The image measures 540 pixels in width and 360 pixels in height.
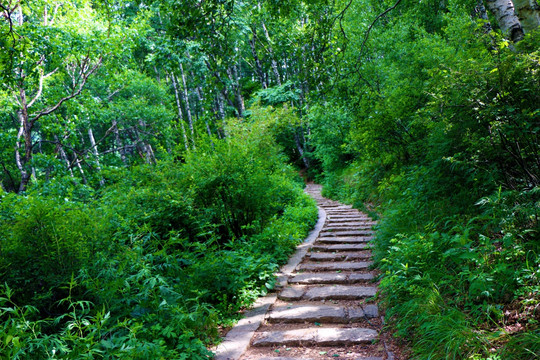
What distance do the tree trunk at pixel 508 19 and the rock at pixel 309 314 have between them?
4.12m

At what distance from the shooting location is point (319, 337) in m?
3.38

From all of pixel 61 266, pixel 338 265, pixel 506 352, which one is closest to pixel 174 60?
pixel 61 266

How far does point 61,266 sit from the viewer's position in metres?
3.37

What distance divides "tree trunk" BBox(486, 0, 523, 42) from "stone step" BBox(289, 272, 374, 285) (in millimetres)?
3733

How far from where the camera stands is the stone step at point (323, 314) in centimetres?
377

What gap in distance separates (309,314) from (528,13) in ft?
15.1

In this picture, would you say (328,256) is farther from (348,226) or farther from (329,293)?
(348,226)

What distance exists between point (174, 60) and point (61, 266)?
9.86 feet

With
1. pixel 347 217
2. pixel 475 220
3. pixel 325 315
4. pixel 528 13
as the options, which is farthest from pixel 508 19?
pixel 347 217

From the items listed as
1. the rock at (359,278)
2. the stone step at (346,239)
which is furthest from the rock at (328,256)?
the rock at (359,278)

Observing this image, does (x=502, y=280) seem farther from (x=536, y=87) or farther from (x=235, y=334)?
(x=235, y=334)

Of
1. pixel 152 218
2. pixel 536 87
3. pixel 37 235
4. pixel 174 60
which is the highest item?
pixel 174 60

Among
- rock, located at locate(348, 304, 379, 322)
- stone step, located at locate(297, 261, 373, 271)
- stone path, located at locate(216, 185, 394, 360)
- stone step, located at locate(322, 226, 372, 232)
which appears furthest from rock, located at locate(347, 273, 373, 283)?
stone step, located at locate(322, 226, 372, 232)

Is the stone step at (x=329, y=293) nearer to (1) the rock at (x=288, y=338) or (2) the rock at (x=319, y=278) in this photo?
(2) the rock at (x=319, y=278)
